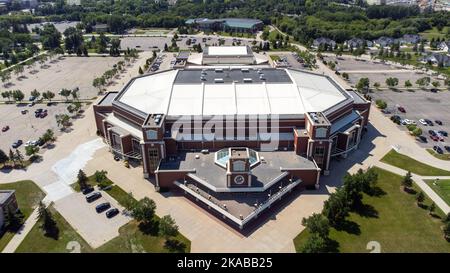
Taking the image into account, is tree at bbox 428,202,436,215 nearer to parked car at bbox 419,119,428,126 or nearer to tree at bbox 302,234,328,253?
tree at bbox 302,234,328,253

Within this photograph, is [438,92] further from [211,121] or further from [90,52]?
[90,52]

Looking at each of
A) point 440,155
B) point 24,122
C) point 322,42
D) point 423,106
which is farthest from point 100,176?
point 322,42

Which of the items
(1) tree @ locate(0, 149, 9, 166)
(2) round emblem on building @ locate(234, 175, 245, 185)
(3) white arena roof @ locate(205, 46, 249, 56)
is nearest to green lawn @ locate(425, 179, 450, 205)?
(2) round emblem on building @ locate(234, 175, 245, 185)

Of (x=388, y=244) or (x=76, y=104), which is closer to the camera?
(x=388, y=244)

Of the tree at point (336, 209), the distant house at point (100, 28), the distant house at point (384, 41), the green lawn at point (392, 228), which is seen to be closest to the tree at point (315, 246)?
the green lawn at point (392, 228)

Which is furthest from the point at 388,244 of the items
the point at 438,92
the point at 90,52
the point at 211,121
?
the point at 90,52

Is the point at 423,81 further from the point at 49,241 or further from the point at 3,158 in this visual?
the point at 3,158
